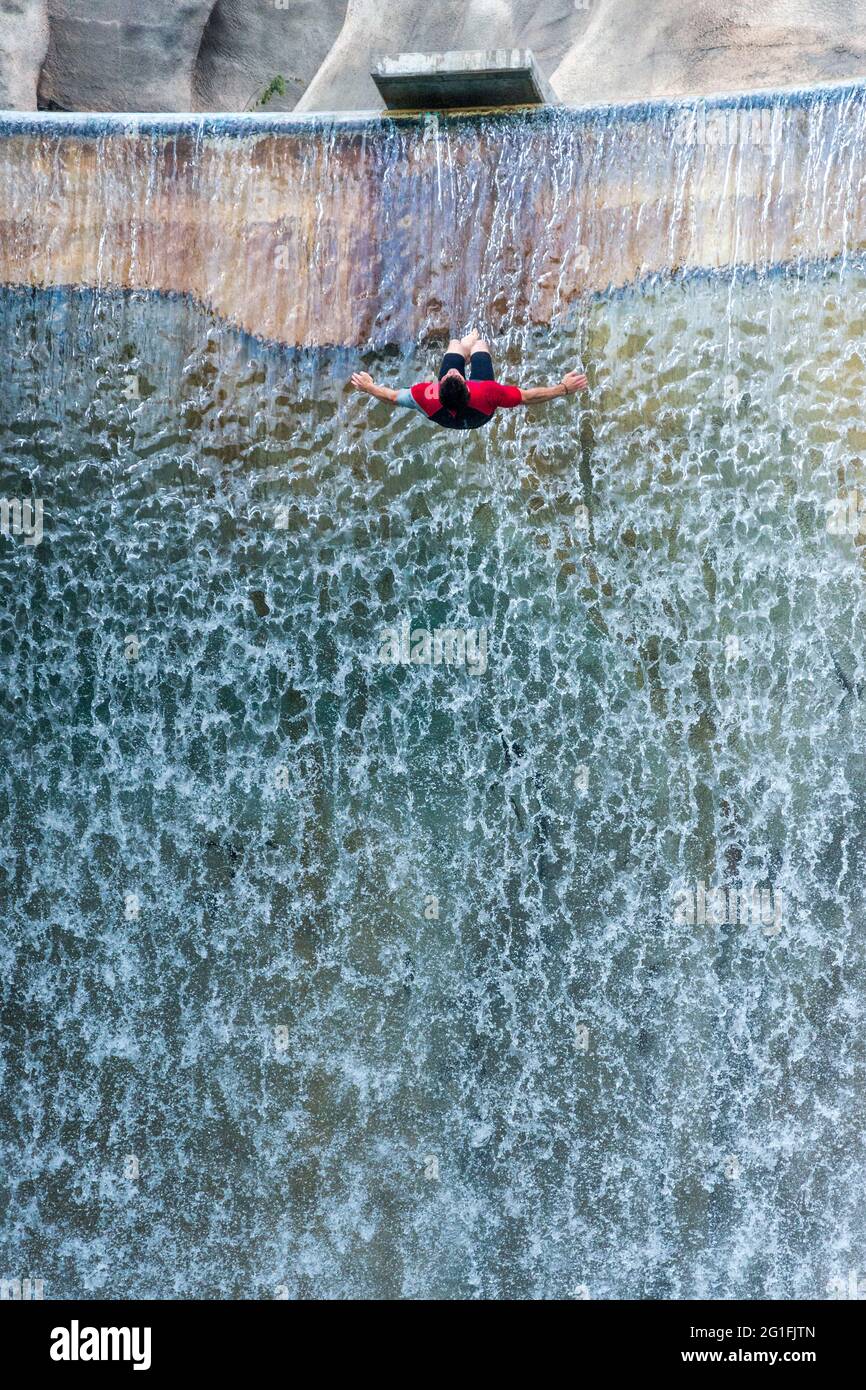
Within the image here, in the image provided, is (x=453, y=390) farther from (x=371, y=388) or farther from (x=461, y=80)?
(x=461, y=80)

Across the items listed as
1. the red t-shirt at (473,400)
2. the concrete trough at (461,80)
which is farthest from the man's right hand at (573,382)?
the concrete trough at (461,80)

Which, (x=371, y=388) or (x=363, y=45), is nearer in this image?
(x=371, y=388)

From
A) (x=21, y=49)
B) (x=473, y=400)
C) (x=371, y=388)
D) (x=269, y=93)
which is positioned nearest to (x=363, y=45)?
(x=269, y=93)

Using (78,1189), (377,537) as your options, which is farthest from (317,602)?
(78,1189)

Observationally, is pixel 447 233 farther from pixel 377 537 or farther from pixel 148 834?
pixel 148 834

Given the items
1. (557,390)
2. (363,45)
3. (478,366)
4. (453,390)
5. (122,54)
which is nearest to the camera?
(453,390)

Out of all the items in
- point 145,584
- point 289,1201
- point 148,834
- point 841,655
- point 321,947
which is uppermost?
point 145,584
